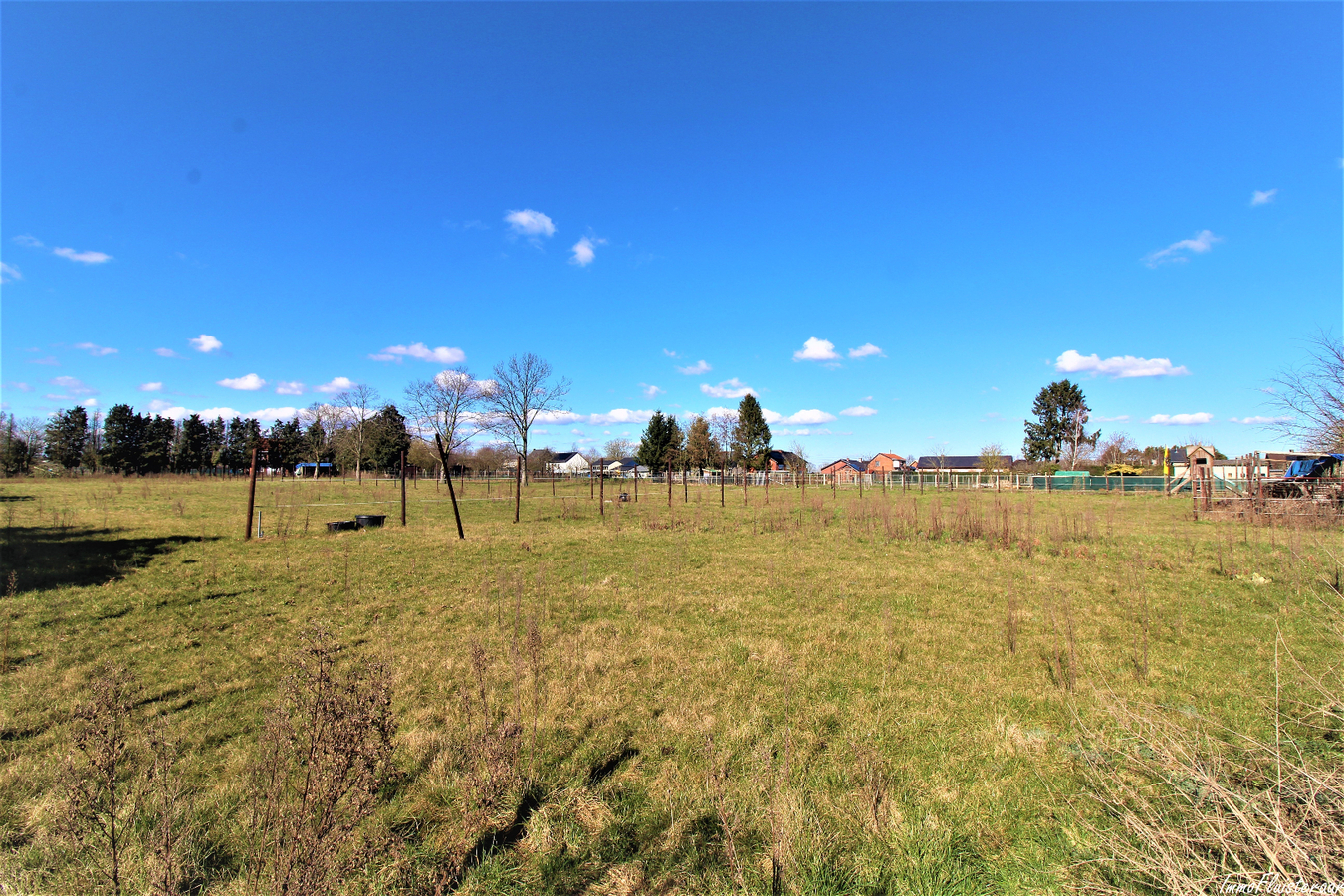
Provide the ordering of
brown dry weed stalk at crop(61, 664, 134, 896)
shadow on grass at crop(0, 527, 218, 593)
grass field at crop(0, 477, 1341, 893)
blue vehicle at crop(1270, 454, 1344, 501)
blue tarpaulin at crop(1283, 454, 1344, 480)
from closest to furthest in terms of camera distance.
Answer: brown dry weed stalk at crop(61, 664, 134, 896)
grass field at crop(0, 477, 1341, 893)
shadow on grass at crop(0, 527, 218, 593)
blue vehicle at crop(1270, 454, 1344, 501)
blue tarpaulin at crop(1283, 454, 1344, 480)

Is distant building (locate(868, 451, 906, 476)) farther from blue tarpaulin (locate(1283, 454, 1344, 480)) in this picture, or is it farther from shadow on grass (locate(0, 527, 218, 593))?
shadow on grass (locate(0, 527, 218, 593))

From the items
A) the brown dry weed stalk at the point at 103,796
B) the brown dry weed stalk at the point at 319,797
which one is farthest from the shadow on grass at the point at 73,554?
the brown dry weed stalk at the point at 319,797

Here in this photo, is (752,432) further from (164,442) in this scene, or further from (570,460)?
(164,442)

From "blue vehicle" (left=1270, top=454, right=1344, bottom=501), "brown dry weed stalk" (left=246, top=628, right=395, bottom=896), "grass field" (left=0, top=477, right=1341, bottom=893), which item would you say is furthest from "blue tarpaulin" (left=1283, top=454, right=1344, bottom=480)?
"brown dry weed stalk" (left=246, top=628, right=395, bottom=896)

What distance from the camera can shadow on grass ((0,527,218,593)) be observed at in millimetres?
8711

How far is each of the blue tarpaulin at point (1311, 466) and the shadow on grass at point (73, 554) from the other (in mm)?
35682

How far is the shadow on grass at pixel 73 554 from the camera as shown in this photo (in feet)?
28.6

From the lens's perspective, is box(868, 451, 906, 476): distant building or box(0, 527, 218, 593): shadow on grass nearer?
box(0, 527, 218, 593): shadow on grass

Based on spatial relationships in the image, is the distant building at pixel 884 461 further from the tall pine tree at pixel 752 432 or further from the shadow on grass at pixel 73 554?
the shadow on grass at pixel 73 554

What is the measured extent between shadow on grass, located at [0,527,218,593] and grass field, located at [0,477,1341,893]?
0.10 metres

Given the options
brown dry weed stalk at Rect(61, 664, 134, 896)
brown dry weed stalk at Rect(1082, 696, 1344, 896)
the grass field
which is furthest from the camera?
the grass field

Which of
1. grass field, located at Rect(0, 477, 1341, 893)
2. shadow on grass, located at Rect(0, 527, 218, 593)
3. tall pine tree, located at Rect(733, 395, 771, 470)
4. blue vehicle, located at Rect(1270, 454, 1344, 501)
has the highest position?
tall pine tree, located at Rect(733, 395, 771, 470)

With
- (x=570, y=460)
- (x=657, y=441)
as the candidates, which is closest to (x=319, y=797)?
(x=657, y=441)

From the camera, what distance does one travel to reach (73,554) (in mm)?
10438
